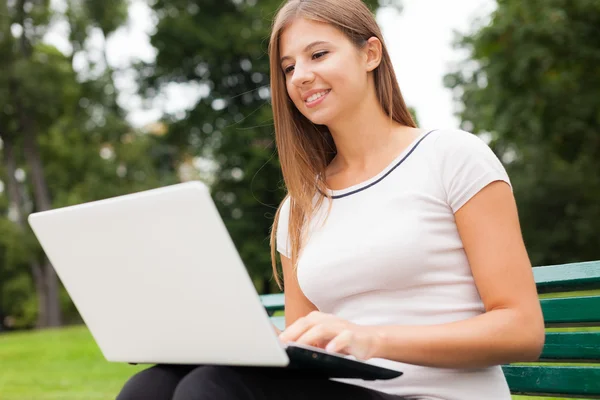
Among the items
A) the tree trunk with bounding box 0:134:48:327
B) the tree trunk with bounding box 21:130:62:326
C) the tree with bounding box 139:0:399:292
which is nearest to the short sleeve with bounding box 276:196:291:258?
the tree with bounding box 139:0:399:292

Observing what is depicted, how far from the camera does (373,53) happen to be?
7.19ft

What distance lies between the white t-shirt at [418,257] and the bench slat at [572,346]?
482 mm

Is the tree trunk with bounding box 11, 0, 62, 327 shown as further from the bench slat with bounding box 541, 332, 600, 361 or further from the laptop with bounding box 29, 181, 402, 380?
the laptop with bounding box 29, 181, 402, 380

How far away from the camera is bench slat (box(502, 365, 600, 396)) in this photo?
2.19m

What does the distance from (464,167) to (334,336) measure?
1.84 feet

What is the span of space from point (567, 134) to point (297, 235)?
1191cm

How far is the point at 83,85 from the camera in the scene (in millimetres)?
20734

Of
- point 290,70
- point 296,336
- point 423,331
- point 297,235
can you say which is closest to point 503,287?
point 423,331

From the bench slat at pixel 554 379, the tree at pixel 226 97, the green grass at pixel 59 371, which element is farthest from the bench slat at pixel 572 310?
the tree at pixel 226 97

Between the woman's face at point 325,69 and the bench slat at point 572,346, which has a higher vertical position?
the woman's face at point 325,69

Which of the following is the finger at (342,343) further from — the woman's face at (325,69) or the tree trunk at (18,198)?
the tree trunk at (18,198)

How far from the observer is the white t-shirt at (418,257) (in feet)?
5.87

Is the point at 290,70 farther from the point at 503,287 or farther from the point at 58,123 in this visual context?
the point at 58,123

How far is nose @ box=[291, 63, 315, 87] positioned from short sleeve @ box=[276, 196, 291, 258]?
378 millimetres
